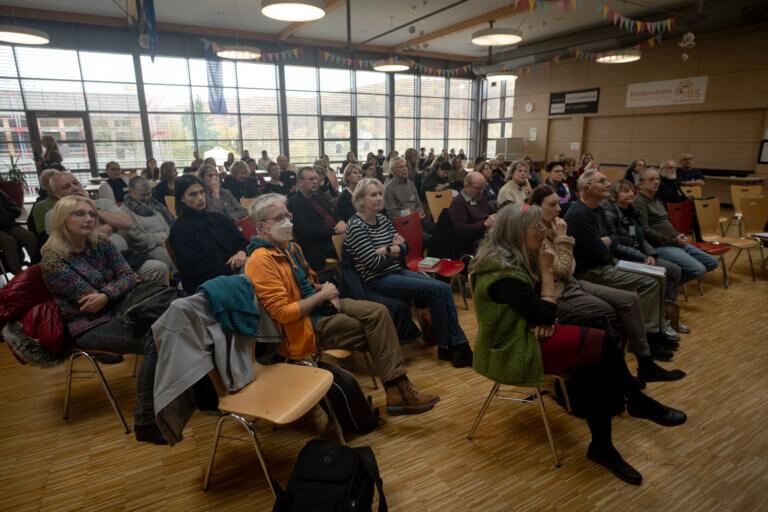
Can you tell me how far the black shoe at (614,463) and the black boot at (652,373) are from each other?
1013 mm

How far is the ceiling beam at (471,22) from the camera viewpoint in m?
9.55

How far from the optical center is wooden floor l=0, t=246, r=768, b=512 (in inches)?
78.4

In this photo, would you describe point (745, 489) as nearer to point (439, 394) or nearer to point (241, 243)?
point (439, 394)

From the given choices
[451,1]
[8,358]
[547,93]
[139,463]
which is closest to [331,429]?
[139,463]

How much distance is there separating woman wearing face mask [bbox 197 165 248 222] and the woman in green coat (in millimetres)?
3219

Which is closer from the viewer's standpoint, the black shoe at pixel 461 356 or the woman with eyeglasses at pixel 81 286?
the woman with eyeglasses at pixel 81 286

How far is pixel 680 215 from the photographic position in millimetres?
4719

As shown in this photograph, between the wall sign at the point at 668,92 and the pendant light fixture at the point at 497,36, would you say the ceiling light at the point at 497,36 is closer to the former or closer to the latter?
the pendant light fixture at the point at 497,36

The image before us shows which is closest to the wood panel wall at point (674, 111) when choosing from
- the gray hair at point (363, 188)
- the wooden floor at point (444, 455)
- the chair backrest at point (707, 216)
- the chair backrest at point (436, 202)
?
the chair backrest at point (707, 216)

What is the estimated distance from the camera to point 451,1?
30.7ft

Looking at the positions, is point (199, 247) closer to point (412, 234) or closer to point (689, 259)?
point (412, 234)

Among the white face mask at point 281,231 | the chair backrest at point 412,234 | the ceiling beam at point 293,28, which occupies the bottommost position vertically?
the chair backrest at point 412,234

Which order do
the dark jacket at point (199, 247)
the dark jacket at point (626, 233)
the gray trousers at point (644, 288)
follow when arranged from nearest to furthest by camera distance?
the dark jacket at point (199, 247) → the gray trousers at point (644, 288) → the dark jacket at point (626, 233)

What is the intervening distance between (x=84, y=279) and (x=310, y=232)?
1.95m
